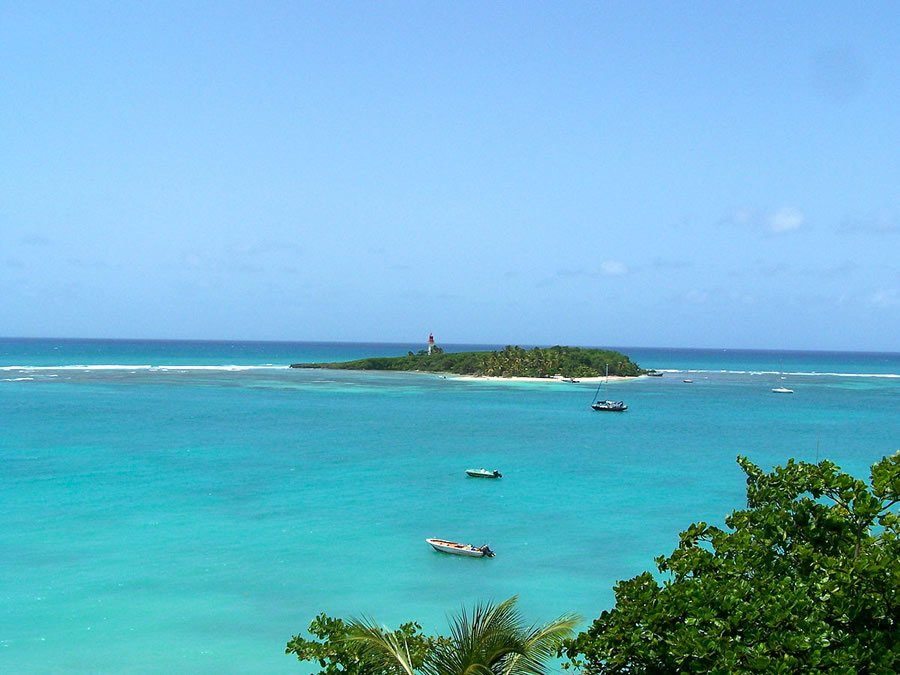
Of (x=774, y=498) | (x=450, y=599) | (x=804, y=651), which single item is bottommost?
(x=450, y=599)

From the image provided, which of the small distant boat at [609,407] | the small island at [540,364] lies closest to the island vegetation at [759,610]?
the small distant boat at [609,407]

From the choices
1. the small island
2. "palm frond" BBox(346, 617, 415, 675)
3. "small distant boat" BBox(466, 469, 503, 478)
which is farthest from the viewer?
the small island

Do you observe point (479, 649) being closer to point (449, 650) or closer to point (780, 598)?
point (449, 650)

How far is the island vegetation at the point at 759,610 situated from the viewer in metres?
7.61

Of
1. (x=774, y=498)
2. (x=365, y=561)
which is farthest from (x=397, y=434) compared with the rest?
(x=774, y=498)

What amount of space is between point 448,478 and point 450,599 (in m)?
18.1

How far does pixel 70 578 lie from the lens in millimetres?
23859

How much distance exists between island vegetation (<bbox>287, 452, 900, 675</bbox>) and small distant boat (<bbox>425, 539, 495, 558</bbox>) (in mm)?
17094

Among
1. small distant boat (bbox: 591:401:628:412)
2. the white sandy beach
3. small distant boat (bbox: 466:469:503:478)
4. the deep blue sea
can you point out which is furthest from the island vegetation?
the white sandy beach

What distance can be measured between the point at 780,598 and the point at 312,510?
27.0 meters

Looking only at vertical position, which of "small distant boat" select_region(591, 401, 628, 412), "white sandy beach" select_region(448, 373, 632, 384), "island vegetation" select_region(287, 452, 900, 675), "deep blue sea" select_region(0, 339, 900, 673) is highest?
"island vegetation" select_region(287, 452, 900, 675)

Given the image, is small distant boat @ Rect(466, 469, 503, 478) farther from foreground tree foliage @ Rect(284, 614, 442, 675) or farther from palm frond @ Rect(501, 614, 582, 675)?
foreground tree foliage @ Rect(284, 614, 442, 675)

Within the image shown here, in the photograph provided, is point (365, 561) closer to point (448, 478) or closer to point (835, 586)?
point (448, 478)

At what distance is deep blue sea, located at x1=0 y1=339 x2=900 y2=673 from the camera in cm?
2119
